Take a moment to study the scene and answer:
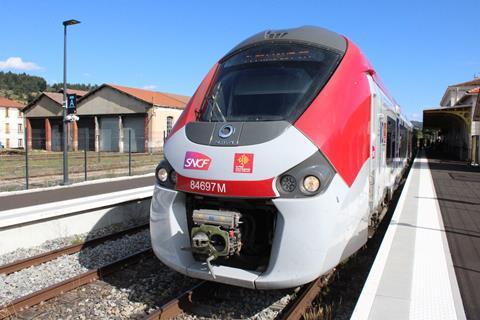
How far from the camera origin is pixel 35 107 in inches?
2083

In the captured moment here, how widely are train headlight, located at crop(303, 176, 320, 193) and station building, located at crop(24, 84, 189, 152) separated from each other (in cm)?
3683

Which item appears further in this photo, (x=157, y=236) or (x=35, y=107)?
(x=35, y=107)

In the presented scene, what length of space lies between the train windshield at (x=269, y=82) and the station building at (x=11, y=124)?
6408 centimetres

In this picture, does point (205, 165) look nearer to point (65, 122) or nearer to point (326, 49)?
point (326, 49)

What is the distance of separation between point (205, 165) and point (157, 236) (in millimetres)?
966

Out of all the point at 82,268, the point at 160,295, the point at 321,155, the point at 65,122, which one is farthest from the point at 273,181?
the point at 65,122

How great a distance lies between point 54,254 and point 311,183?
4.95 meters

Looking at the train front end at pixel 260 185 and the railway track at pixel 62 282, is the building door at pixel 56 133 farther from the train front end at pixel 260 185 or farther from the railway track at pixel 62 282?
the train front end at pixel 260 185

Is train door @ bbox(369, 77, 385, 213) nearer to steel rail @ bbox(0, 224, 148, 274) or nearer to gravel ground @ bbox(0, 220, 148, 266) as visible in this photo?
steel rail @ bbox(0, 224, 148, 274)

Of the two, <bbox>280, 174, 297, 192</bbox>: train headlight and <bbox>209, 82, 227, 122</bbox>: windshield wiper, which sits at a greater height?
<bbox>209, 82, 227, 122</bbox>: windshield wiper

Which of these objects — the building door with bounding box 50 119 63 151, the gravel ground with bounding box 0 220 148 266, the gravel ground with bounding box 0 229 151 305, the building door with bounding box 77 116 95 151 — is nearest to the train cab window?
the gravel ground with bounding box 0 229 151 305

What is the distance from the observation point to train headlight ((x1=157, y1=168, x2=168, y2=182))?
4539 mm

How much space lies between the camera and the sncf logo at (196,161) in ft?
13.7

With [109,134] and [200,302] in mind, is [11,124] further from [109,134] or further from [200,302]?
[200,302]
